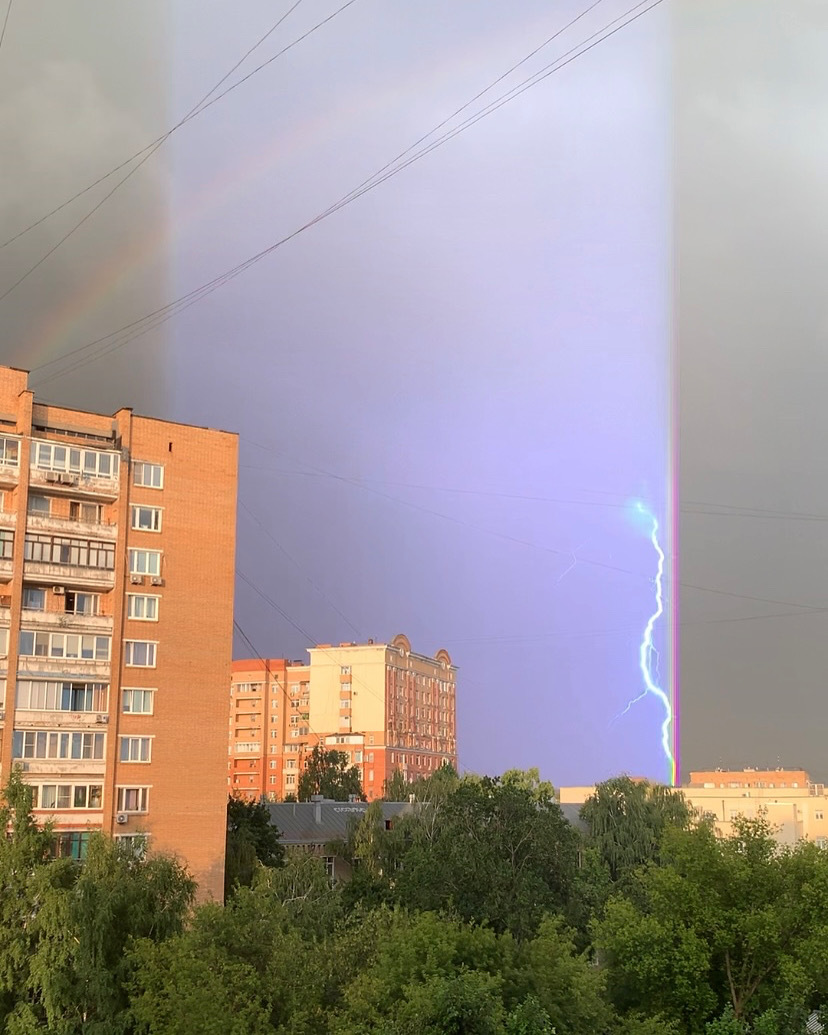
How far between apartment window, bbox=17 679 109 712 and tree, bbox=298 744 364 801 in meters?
61.9

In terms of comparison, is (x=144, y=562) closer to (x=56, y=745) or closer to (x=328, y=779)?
(x=56, y=745)

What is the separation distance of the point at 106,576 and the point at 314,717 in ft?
304

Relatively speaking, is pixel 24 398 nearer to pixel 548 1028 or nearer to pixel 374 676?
pixel 548 1028

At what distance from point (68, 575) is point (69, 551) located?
1.07 m

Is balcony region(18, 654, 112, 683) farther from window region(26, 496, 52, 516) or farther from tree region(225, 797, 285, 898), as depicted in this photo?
tree region(225, 797, 285, 898)

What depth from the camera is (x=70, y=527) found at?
44.5m

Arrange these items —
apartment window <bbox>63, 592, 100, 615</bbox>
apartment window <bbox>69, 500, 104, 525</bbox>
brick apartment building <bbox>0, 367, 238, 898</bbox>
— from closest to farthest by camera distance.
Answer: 1. brick apartment building <bbox>0, 367, 238, 898</bbox>
2. apartment window <bbox>63, 592, 100, 615</bbox>
3. apartment window <bbox>69, 500, 104, 525</bbox>

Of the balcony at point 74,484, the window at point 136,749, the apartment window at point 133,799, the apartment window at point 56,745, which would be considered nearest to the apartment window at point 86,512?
the balcony at point 74,484

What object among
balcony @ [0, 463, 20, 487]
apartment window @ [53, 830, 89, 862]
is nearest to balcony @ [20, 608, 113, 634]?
balcony @ [0, 463, 20, 487]

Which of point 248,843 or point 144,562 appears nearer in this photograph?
point 144,562

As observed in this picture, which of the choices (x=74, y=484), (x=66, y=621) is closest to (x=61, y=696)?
(x=66, y=621)

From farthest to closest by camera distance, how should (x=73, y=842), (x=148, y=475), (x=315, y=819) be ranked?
1. (x=315, y=819)
2. (x=148, y=475)
3. (x=73, y=842)

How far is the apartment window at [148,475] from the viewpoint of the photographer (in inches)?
1829

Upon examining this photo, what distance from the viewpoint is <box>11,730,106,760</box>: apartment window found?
42062 millimetres
